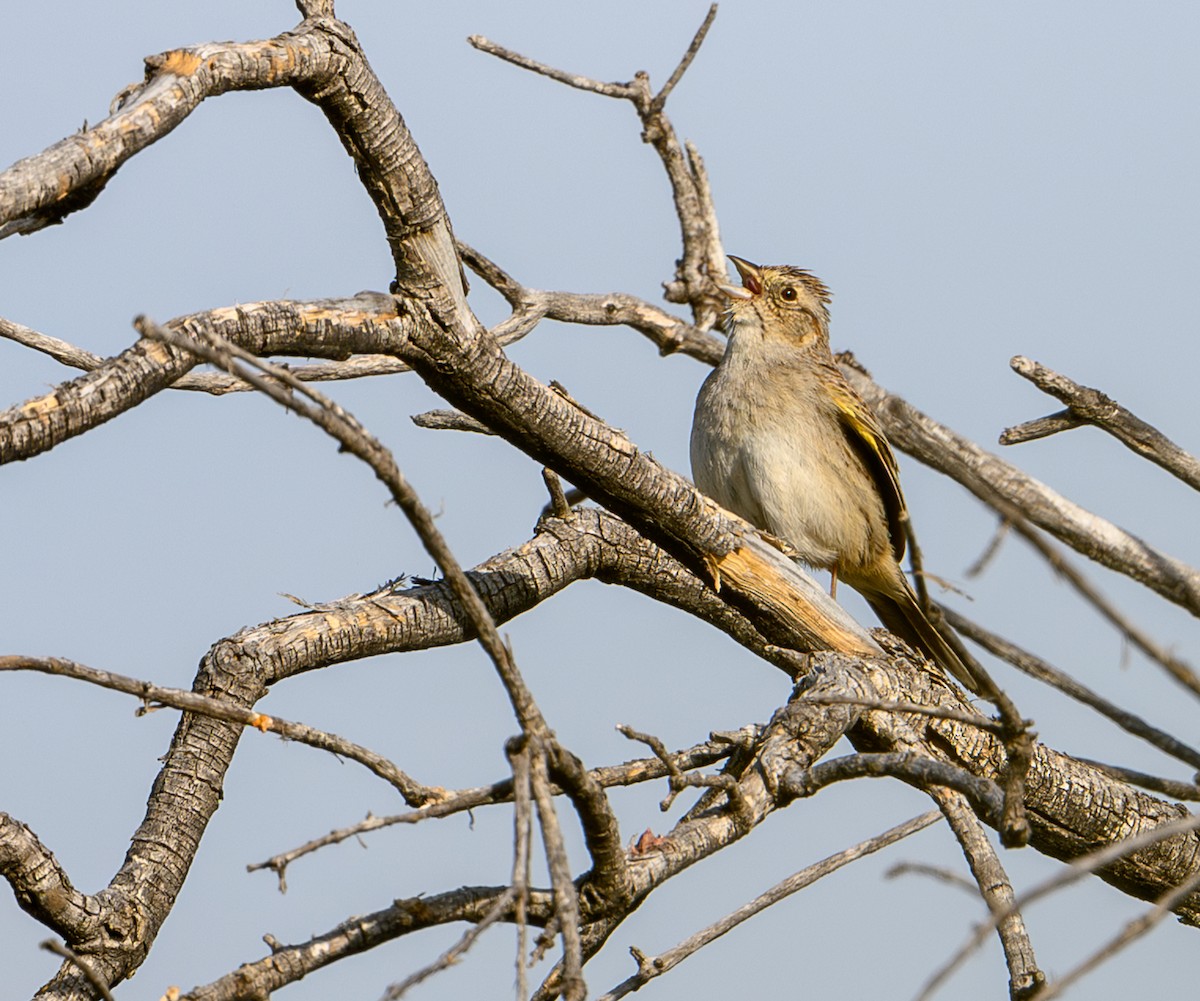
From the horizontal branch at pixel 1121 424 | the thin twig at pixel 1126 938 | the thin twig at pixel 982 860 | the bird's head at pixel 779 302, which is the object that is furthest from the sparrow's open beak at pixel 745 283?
the thin twig at pixel 1126 938

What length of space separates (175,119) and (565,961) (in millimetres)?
1778

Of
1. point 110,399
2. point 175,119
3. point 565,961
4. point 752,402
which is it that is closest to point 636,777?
point 565,961

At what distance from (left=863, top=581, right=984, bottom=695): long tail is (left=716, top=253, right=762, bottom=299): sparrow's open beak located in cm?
160

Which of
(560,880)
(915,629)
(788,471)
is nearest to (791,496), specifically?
(788,471)

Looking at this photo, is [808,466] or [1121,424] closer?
[1121,424]

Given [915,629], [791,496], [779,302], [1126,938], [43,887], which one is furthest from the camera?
[779,302]

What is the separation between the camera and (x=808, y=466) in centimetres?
658

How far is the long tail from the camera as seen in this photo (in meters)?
6.28

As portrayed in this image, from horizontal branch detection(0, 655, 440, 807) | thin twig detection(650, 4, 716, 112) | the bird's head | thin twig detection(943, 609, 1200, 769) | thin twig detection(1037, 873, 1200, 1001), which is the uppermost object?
thin twig detection(650, 4, 716, 112)

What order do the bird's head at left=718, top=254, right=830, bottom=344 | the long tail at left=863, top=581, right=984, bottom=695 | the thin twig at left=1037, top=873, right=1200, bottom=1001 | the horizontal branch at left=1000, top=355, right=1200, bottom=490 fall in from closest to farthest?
the thin twig at left=1037, top=873, right=1200, bottom=1001 < the horizontal branch at left=1000, top=355, right=1200, bottom=490 < the long tail at left=863, top=581, right=984, bottom=695 < the bird's head at left=718, top=254, right=830, bottom=344

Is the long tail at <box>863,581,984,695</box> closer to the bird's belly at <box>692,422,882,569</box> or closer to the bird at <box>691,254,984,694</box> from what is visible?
the bird at <box>691,254,984,694</box>

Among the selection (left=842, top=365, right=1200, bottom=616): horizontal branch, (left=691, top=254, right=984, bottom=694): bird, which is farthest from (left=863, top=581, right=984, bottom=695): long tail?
(left=842, top=365, right=1200, bottom=616): horizontal branch

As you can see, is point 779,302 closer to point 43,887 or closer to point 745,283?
point 745,283

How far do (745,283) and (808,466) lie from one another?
1.32 metres
